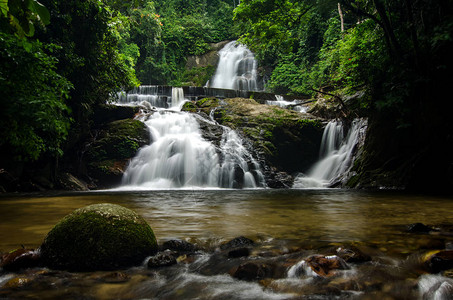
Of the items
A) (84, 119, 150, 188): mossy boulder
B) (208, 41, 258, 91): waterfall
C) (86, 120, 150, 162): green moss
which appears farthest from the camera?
(208, 41, 258, 91): waterfall

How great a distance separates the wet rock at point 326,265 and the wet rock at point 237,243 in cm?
98

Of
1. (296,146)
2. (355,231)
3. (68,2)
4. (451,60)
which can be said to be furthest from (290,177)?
(68,2)

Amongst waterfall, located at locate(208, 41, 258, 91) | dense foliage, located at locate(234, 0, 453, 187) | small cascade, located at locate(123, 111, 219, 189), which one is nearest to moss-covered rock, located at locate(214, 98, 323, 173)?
small cascade, located at locate(123, 111, 219, 189)

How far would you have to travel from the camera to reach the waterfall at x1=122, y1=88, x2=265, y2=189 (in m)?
13.3

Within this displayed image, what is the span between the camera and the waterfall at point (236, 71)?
102ft

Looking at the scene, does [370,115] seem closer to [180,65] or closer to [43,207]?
[43,207]

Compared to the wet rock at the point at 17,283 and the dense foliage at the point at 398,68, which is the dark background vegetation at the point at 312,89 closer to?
the dense foliage at the point at 398,68

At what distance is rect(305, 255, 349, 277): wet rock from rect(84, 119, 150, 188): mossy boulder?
38.6 ft

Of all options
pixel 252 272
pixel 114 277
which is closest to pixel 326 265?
pixel 252 272

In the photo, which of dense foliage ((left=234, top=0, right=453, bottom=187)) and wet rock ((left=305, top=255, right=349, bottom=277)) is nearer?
wet rock ((left=305, top=255, right=349, bottom=277))

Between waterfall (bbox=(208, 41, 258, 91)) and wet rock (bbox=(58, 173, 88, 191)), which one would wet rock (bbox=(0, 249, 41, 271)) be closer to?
wet rock (bbox=(58, 173, 88, 191))

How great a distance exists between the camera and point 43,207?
672 cm

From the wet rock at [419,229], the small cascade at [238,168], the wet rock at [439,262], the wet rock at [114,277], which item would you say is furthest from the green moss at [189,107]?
the wet rock at [439,262]

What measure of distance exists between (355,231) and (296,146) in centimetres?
1164
